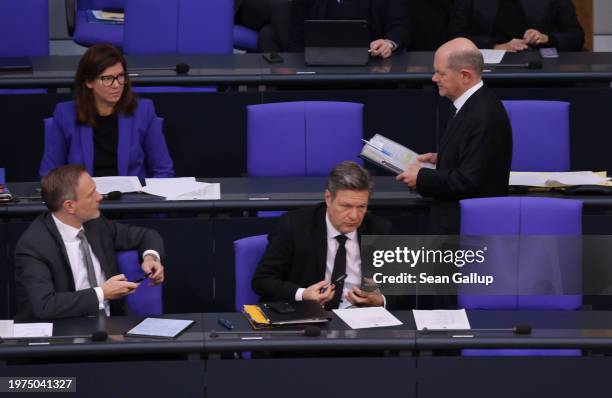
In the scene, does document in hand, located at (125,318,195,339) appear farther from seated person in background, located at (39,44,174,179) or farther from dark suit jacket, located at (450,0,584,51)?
dark suit jacket, located at (450,0,584,51)

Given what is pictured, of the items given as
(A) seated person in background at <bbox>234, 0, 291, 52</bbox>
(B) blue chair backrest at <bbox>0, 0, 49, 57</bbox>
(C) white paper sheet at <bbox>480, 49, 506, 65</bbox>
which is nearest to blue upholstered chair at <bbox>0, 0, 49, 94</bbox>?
→ (B) blue chair backrest at <bbox>0, 0, 49, 57</bbox>

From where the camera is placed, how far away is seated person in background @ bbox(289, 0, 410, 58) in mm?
6680

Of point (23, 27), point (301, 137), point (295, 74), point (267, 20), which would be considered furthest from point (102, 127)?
point (267, 20)

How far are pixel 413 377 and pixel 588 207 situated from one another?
4.98 ft

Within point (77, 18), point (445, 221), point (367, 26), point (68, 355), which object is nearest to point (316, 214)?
point (445, 221)

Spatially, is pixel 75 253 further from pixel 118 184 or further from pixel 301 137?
→ pixel 301 137

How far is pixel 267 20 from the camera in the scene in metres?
7.49

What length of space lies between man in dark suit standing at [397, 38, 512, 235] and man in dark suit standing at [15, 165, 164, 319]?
1114 mm

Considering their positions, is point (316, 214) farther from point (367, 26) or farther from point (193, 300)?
point (367, 26)

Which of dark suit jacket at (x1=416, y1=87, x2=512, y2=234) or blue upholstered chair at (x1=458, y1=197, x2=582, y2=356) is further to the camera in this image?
dark suit jacket at (x1=416, y1=87, x2=512, y2=234)

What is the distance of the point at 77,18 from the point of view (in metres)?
7.62

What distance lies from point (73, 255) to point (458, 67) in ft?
5.48

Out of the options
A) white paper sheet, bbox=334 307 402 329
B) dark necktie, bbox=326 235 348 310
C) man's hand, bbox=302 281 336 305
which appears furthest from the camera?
dark necktie, bbox=326 235 348 310

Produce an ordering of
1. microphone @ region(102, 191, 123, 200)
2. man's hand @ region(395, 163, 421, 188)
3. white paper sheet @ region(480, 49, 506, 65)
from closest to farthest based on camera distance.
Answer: man's hand @ region(395, 163, 421, 188) < microphone @ region(102, 191, 123, 200) < white paper sheet @ region(480, 49, 506, 65)
